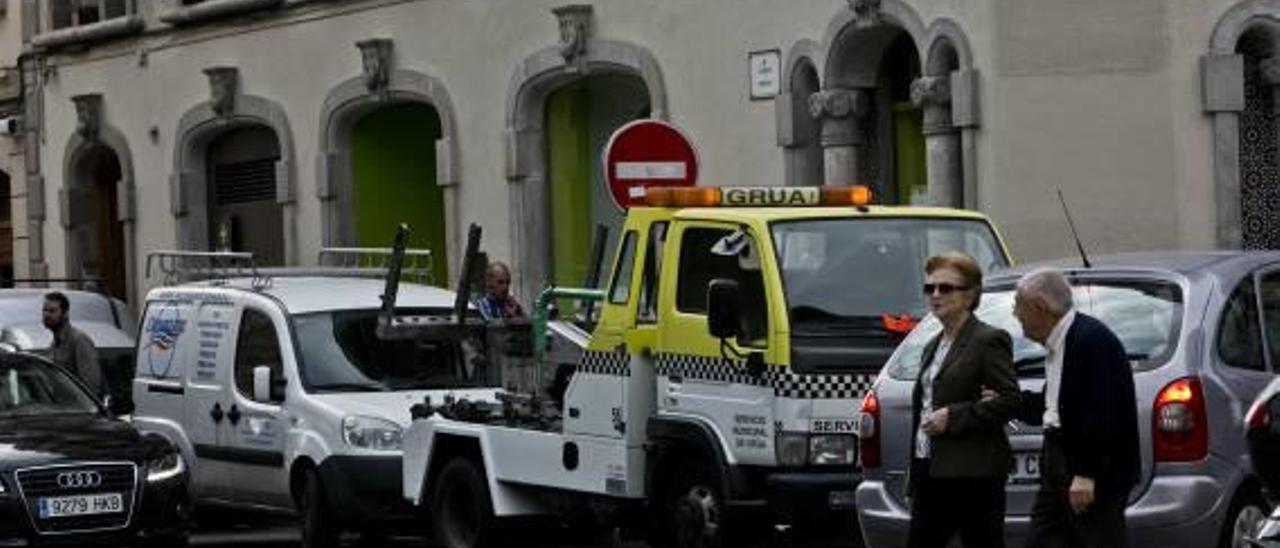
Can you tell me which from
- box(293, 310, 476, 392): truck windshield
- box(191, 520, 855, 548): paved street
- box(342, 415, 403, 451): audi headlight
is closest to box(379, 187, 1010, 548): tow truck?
box(191, 520, 855, 548): paved street

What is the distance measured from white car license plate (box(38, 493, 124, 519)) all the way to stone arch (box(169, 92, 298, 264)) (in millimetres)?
14162

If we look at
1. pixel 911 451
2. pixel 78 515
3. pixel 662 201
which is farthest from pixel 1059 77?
pixel 911 451

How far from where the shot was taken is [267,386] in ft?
54.3

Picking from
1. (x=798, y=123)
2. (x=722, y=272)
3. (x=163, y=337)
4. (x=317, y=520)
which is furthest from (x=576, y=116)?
(x=722, y=272)

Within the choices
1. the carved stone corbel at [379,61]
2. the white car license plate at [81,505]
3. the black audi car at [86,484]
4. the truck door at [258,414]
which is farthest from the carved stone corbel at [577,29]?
the white car license plate at [81,505]

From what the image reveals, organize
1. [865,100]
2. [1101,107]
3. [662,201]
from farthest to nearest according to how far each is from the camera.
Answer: [865,100], [1101,107], [662,201]

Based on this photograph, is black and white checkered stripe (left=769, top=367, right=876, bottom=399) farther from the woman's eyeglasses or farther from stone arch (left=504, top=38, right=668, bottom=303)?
stone arch (left=504, top=38, right=668, bottom=303)

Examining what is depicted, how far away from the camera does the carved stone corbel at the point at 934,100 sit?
20.9 m

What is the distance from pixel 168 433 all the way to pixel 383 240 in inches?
459

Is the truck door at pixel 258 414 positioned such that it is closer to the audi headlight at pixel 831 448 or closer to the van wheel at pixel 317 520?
the van wheel at pixel 317 520

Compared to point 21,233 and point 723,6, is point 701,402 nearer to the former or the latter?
point 723,6

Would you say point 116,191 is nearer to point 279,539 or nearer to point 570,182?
point 570,182

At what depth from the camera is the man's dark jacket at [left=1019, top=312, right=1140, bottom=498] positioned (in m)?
9.23

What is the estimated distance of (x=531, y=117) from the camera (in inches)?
1027
